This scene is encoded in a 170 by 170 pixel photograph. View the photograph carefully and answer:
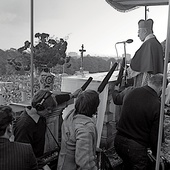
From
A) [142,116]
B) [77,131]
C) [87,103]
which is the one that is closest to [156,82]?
[142,116]

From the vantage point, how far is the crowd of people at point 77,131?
134cm

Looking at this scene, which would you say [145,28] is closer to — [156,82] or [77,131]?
[156,82]

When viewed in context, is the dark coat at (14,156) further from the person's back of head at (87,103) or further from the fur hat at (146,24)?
the fur hat at (146,24)

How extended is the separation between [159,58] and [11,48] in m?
1.64

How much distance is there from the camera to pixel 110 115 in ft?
10.1

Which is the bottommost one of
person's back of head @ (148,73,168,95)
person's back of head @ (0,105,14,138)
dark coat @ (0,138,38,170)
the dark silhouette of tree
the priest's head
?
dark coat @ (0,138,38,170)

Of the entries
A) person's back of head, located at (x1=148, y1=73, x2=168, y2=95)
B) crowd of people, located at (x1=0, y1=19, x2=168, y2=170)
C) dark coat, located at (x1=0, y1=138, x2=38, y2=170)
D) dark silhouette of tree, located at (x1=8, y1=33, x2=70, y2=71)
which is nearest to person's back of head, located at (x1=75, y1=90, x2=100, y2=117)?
crowd of people, located at (x1=0, y1=19, x2=168, y2=170)

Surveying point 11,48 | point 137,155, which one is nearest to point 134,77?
point 137,155

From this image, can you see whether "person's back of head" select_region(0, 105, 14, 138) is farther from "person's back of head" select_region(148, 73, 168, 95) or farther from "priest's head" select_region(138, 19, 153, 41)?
"priest's head" select_region(138, 19, 153, 41)

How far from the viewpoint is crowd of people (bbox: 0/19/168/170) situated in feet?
4.40

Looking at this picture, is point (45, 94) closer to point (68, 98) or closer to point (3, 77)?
point (68, 98)

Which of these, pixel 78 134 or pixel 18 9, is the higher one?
pixel 18 9

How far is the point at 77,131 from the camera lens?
1640 mm

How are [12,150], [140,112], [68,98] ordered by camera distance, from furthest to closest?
[68,98] → [140,112] → [12,150]
